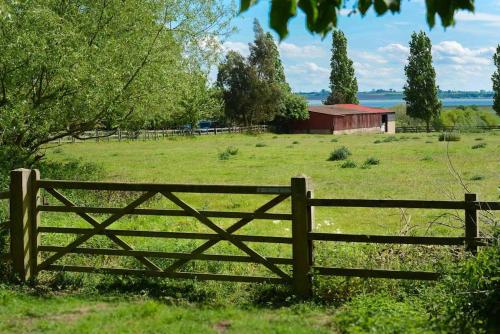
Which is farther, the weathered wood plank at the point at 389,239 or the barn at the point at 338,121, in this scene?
the barn at the point at 338,121

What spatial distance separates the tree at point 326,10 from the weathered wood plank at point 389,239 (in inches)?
177

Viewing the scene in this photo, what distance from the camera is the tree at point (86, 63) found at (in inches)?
566

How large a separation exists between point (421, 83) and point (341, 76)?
908 inches

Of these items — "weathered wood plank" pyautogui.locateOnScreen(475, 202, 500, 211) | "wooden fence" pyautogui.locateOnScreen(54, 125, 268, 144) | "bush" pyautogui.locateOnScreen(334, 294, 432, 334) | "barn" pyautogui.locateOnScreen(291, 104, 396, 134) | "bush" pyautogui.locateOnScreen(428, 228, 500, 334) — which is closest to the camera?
"bush" pyautogui.locateOnScreen(428, 228, 500, 334)

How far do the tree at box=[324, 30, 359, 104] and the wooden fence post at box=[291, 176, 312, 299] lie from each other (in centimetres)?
10302

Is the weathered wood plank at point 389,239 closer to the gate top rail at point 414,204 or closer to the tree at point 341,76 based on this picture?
the gate top rail at point 414,204

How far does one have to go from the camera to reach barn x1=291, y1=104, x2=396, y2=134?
294 ft

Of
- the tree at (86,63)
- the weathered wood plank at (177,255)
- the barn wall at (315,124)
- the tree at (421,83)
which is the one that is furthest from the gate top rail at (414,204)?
the tree at (421,83)

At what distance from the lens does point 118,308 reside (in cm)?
717

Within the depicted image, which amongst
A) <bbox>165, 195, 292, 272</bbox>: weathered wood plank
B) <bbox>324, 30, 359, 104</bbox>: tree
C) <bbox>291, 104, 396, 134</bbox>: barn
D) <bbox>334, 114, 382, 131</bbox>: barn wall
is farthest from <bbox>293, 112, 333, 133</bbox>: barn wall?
<bbox>165, 195, 292, 272</bbox>: weathered wood plank

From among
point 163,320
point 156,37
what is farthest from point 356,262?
point 156,37

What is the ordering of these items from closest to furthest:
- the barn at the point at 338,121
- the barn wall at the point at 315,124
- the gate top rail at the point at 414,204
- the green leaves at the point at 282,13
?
the green leaves at the point at 282,13
the gate top rail at the point at 414,204
the barn wall at the point at 315,124
the barn at the point at 338,121

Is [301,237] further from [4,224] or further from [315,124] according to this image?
[315,124]

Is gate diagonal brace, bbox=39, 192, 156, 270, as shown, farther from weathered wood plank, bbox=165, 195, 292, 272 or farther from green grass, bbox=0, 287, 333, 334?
weathered wood plank, bbox=165, 195, 292, 272
